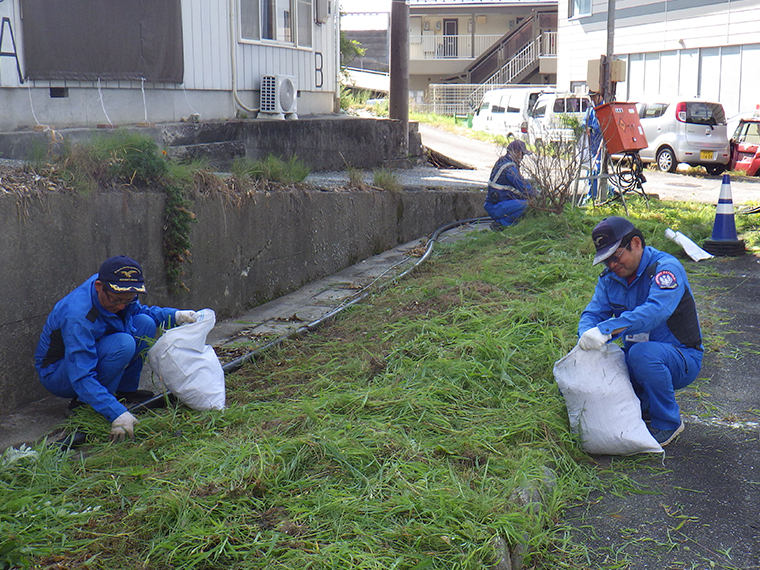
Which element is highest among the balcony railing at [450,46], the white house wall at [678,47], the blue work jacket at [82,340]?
the balcony railing at [450,46]

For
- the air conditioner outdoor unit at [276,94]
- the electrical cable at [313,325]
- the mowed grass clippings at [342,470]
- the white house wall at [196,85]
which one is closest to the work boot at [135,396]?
the mowed grass clippings at [342,470]

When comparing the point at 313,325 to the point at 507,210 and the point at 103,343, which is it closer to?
the point at 103,343

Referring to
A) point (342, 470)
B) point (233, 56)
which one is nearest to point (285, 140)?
point (233, 56)

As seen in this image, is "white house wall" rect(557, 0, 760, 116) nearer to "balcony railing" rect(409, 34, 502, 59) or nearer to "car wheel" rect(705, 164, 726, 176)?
"car wheel" rect(705, 164, 726, 176)

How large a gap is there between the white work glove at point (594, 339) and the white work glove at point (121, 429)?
2.20 m

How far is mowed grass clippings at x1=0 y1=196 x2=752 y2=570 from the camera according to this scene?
2572 mm

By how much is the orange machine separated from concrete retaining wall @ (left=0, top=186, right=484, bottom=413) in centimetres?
241

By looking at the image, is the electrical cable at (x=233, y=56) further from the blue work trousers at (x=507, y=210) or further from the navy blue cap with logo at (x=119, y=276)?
the navy blue cap with logo at (x=119, y=276)

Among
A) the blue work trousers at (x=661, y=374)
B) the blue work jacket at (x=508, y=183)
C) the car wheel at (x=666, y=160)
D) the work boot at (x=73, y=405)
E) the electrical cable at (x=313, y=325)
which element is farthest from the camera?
the car wheel at (x=666, y=160)

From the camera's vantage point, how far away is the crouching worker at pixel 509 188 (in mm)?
8508

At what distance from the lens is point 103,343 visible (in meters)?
3.91

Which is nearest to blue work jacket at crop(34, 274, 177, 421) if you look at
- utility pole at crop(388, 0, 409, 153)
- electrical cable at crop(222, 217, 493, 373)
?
electrical cable at crop(222, 217, 493, 373)

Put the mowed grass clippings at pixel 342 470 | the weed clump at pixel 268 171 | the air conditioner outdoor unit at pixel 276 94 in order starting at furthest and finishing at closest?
1. the air conditioner outdoor unit at pixel 276 94
2. the weed clump at pixel 268 171
3. the mowed grass clippings at pixel 342 470

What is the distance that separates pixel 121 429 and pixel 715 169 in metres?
16.2
